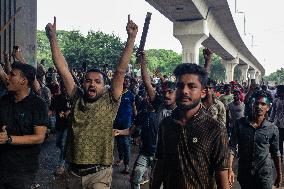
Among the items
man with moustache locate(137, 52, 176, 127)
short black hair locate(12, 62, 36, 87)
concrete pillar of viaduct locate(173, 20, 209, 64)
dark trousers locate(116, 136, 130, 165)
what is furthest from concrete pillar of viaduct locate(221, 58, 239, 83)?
short black hair locate(12, 62, 36, 87)

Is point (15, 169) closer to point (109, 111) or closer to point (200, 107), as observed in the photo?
point (109, 111)

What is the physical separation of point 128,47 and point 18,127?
1.27 m

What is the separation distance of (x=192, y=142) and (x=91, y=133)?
1183 mm

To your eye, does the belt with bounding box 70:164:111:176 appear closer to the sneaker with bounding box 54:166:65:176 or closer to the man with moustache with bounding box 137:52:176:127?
the man with moustache with bounding box 137:52:176:127

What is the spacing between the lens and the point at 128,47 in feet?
12.3

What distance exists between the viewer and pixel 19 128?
3.55 meters

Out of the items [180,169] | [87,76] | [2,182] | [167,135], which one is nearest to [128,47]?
→ [87,76]

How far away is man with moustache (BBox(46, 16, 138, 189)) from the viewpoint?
361 cm

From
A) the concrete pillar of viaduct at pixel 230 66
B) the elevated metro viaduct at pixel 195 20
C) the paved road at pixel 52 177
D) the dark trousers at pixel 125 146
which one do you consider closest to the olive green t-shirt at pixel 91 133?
the paved road at pixel 52 177

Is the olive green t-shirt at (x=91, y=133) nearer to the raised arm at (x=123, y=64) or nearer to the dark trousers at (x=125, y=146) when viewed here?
the raised arm at (x=123, y=64)

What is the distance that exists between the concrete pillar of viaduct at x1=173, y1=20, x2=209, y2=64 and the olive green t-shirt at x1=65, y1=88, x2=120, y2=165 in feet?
70.7

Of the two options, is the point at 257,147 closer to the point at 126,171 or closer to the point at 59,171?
the point at 126,171

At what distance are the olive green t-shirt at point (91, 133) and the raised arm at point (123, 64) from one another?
0.31 ft

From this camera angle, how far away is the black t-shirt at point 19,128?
352 centimetres
